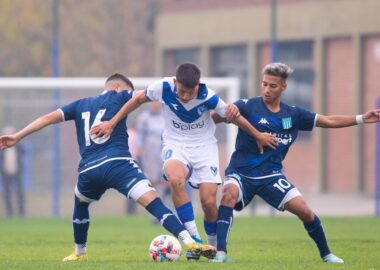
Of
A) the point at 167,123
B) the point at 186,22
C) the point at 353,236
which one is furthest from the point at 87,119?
the point at 186,22

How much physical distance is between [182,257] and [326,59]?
22.5 meters

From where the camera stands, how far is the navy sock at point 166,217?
11.1 metres

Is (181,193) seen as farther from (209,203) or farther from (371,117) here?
(371,117)

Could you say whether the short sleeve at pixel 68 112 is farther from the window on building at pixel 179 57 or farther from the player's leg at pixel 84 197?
the window on building at pixel 179 57

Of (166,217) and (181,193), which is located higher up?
(181,193)

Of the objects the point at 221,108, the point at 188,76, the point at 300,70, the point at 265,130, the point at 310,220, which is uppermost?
the point at 300,70

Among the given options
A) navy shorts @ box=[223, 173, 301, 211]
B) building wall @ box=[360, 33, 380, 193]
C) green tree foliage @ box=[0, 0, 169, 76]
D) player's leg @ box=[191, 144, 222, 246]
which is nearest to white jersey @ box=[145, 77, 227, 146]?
player's leg @ box=[191, 144, 222, 246]

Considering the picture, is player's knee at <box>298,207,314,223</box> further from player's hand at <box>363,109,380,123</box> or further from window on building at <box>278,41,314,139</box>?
window on building at <box>278,41,314,139</box>

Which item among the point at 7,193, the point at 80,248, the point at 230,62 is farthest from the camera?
the point at 230,62

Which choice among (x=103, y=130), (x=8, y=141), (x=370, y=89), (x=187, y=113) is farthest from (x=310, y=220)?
(x=370, y=89)

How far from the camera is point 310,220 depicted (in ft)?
38.4

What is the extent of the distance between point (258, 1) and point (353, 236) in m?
19.0

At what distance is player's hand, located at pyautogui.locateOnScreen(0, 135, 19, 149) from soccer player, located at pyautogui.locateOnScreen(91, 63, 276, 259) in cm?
74

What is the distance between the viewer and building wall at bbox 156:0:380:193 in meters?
32.8
